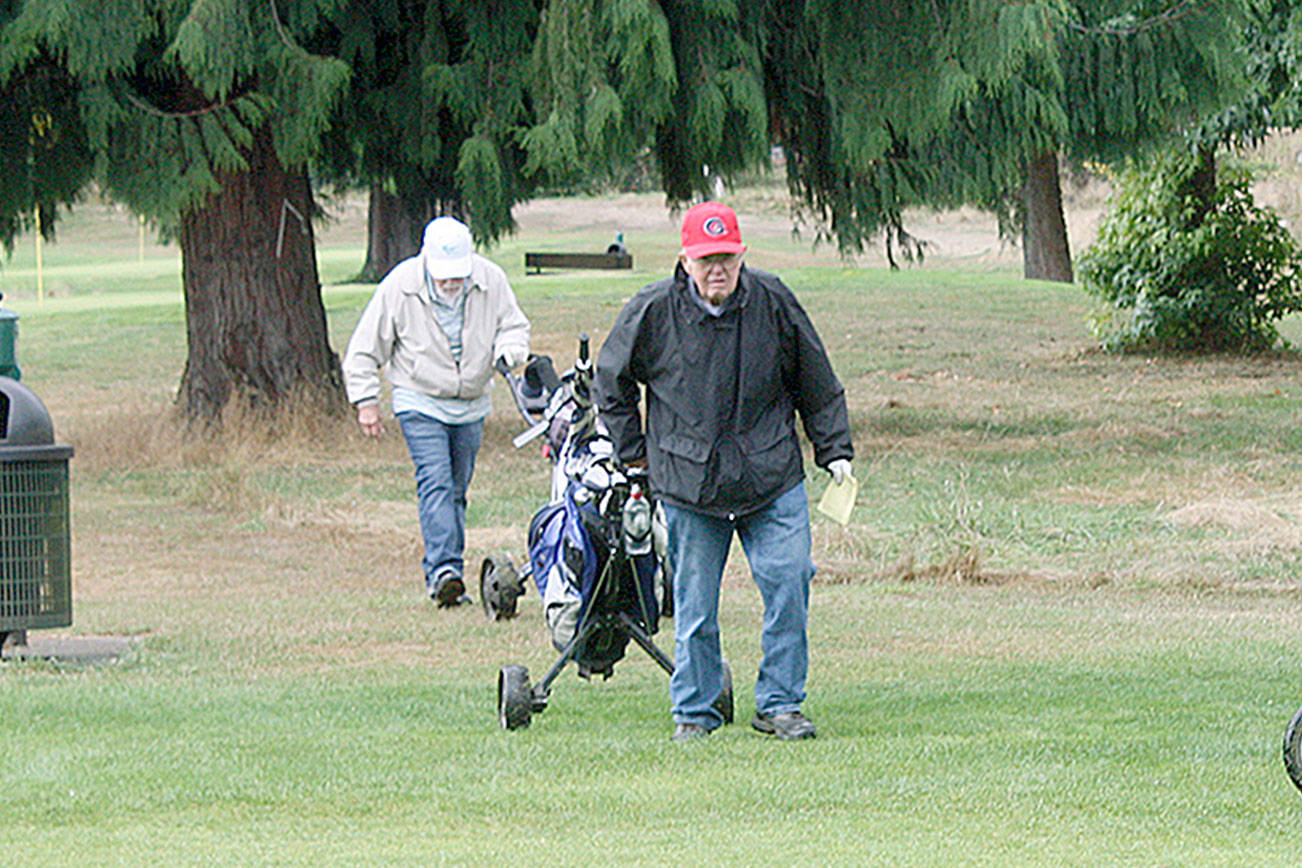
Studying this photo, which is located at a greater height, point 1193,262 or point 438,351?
point 1193,262

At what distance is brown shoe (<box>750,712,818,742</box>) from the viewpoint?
6.66m

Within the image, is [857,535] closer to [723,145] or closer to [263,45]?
[723,145]

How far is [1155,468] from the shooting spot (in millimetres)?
15531

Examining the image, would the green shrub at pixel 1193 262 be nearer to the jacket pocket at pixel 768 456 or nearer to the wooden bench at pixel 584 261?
the wooden bench at pixel 584 261

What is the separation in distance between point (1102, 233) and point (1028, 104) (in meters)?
9.87

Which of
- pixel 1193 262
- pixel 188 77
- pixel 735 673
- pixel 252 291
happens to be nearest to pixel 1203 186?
pixel 1193 262

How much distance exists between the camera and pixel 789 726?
6684 millimetres

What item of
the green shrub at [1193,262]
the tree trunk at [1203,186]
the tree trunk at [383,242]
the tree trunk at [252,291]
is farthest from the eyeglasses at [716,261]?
the tree trunk at [383,242]

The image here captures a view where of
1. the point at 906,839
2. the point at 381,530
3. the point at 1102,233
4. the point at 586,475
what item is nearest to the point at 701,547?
the point at 586,475

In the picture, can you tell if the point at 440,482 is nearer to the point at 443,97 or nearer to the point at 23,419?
the point at 23,419

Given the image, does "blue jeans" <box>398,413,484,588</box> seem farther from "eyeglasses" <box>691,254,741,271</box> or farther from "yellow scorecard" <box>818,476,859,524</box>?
"eyeglasses" <box>691,254,741,271</box>

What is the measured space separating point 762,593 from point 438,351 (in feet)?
11.2

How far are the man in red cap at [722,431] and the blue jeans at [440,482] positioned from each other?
325 centimetres

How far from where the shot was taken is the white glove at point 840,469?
6654 mm
